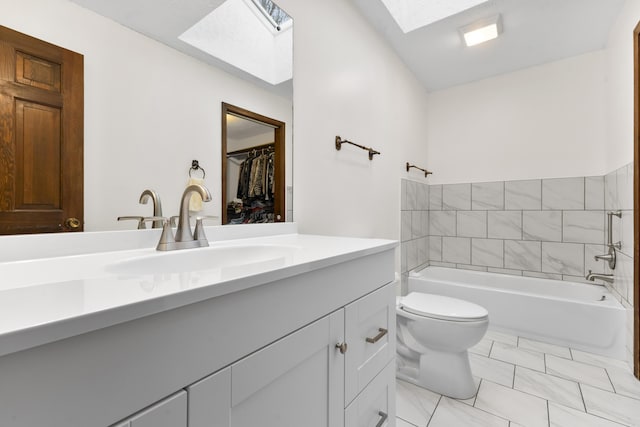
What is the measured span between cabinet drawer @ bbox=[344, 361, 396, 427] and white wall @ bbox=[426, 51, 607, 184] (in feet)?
8.20

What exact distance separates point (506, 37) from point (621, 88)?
2.75 ft

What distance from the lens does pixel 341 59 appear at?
1.81 meters

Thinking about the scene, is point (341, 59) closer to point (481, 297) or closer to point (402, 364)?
point (402, 364)

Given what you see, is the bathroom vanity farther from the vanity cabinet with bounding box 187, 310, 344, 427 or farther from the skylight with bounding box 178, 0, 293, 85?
the skylight with bounding box 178, 0, 293, 85

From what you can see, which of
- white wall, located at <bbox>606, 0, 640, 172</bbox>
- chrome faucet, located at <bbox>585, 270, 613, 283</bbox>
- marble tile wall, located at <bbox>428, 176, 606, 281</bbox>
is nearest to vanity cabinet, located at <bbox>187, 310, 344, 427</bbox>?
white wall, located at <bbox>606, 0, 640, 172</bbox>

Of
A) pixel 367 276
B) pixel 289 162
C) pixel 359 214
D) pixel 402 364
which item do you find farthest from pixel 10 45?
pixel 402 364

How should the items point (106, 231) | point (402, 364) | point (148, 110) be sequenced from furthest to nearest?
point (402, 364)
point (148, 110)
point (106, 231)

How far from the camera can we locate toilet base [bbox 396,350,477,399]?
156cm

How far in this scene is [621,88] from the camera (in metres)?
2.01

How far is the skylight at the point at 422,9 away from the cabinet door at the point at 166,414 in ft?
7.46

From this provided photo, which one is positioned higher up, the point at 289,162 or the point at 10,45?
the point at 10,45

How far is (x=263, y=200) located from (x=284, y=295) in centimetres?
79

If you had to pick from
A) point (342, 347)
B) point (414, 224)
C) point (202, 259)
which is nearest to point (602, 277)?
point (414, 224)

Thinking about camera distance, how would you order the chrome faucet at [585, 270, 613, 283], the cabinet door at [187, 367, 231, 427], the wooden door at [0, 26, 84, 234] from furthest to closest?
the chrome faucet at [585, 270, 613, 283] → the wooden door at [0, 26, 84, 234] → the cabinet door at [187, 367, 231, 427]
